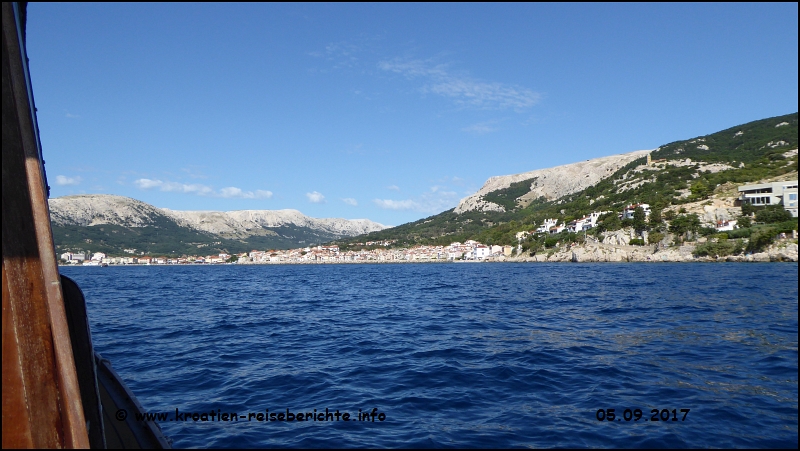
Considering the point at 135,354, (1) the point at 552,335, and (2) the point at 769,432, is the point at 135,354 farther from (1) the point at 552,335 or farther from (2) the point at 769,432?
(2) the point at 769,432

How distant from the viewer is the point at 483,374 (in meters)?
10.1

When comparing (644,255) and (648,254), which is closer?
(648,254)

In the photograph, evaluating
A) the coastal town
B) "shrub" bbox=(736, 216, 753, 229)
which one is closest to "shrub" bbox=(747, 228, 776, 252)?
"shrub" bbox=(736, 216, 753, 229)

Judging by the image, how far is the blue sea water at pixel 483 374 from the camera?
22.1 ft

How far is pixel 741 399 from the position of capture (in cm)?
764

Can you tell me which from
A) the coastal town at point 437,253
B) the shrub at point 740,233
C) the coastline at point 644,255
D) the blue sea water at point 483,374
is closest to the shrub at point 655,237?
the coastline at point 644,255

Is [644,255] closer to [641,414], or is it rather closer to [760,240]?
[760,240]

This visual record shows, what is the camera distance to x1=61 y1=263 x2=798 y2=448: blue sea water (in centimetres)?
674

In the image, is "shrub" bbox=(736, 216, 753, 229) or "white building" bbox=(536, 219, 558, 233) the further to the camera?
"white building" bbox=(536, 219, 558, 233)

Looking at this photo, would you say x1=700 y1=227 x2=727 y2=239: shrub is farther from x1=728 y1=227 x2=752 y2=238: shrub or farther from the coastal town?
x1=728 y1=227 x2=752 y2=238: shrub


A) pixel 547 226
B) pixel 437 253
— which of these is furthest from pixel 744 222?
pixel 437 253

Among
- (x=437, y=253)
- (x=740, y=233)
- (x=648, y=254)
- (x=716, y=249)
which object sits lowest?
(x=648, y=254)

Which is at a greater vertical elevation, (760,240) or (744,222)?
(744,222)

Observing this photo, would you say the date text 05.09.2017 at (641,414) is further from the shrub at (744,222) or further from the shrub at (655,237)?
the shrub at (655,237)
